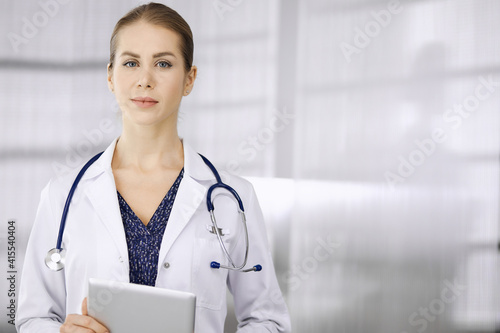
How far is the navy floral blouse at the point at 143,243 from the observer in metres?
1.07

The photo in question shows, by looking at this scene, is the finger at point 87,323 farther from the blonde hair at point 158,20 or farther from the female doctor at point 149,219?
the blonde hair at point 158,20

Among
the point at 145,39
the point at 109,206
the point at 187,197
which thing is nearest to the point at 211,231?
the point at 187,197

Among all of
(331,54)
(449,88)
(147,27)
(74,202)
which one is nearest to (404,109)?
(449,88)

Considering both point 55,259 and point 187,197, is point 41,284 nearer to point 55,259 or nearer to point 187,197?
point 55,259

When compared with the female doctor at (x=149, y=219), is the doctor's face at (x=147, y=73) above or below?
above

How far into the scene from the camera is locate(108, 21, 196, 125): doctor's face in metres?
1.12

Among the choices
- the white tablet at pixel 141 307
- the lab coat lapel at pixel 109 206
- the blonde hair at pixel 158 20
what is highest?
the blonde hair at pixel 158 20

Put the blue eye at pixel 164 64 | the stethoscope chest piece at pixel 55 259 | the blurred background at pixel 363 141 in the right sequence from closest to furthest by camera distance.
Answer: the stethoscope chest piece at pixel 55 259 → the blue eye at pixel 164 64 → the blurred background at pixel 363 141

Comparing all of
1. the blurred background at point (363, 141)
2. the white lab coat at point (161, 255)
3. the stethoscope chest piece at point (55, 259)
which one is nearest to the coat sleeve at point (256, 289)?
the white lab coat at point (161, 255)

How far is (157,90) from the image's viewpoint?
1135mm

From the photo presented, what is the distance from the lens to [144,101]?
1.12 metres

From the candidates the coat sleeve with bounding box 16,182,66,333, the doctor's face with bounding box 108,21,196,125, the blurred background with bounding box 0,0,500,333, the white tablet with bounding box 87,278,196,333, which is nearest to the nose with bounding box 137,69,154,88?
the doctor's face with bounding box 108,21,196,125

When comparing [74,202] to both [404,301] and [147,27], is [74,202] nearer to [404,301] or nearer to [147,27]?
[147,27]

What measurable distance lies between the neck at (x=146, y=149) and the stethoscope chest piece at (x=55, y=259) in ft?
0.79
